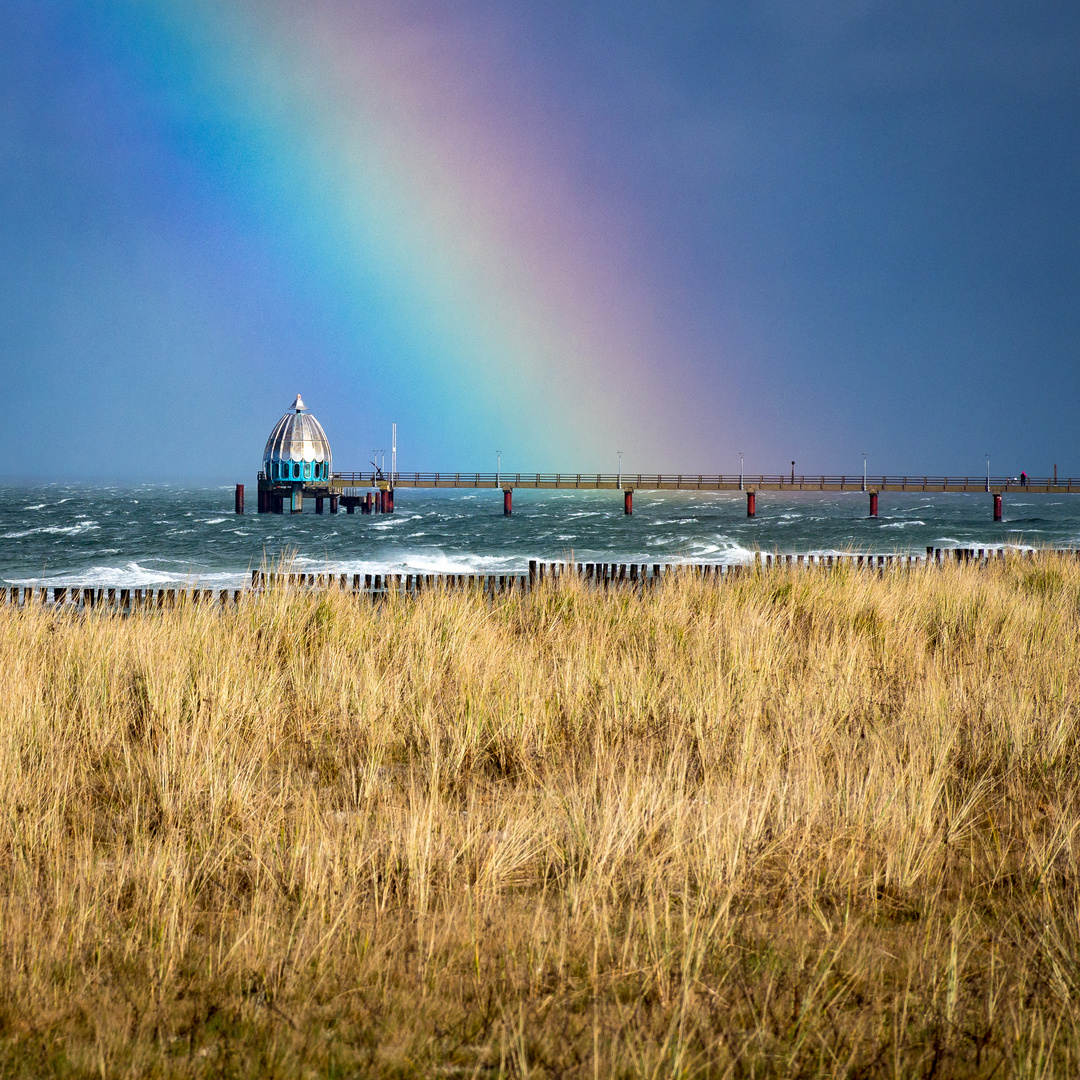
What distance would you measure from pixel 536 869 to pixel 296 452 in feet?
265

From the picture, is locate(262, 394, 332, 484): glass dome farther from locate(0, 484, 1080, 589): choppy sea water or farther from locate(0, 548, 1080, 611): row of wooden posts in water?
locate(0, 548, 1080, 611): row of wooden posts in water

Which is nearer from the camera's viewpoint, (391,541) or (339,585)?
(339,585)

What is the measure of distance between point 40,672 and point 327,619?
2850mm

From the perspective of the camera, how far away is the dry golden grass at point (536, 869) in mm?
2457

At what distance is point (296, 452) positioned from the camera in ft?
265

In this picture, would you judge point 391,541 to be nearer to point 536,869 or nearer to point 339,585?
point 339,585

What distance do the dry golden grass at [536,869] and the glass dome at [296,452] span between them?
7632cm

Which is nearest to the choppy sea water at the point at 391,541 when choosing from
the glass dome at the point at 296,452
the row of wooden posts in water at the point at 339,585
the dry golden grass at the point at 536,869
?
the glass dome at the point at 296,452

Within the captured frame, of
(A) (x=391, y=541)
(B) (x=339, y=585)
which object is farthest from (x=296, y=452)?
(B) (x=339, y=585)

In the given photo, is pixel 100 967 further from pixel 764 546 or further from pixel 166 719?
pixel 764 546

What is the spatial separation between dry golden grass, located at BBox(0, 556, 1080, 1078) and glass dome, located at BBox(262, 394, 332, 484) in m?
76.3

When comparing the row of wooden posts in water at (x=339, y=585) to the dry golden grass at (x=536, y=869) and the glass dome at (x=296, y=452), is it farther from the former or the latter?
the glass dome at (x=296, y=452)

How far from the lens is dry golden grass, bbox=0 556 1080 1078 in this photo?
2457mm

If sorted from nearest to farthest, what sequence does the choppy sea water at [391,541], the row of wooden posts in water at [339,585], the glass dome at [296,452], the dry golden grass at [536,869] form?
the dry golden grass at [536,869] → the row of wooden posts in water at [339,585] → the choppy sea water at [391,541] → the glass dome at [296,452]
